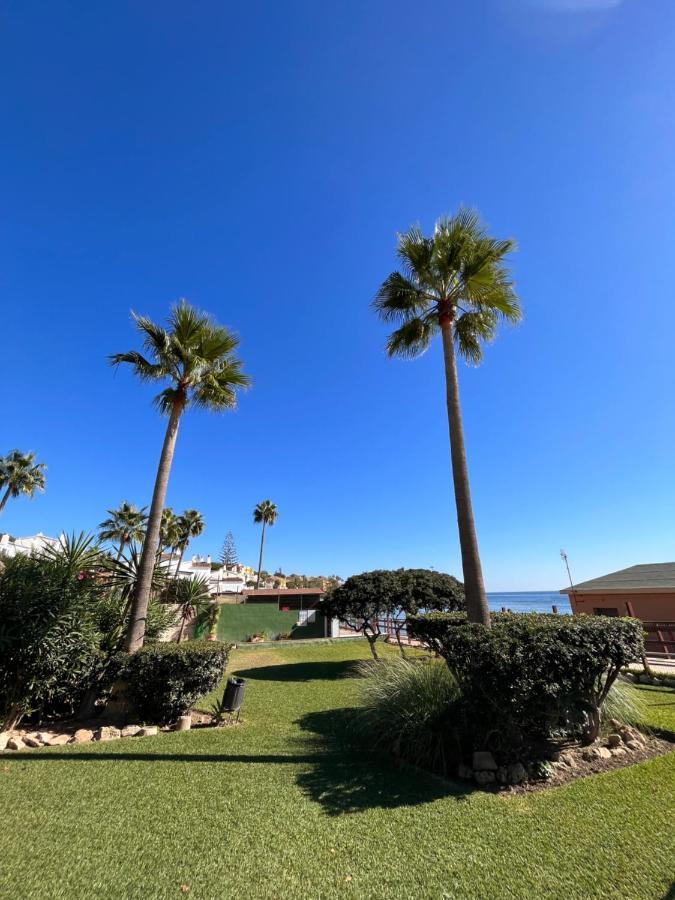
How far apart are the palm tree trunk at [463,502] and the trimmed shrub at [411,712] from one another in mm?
1255

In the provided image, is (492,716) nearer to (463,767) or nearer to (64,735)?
(463,767)

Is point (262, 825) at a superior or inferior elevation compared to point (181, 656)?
inferior

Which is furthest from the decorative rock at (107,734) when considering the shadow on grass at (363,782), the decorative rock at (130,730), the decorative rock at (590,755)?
the decorative rock at (590,755)

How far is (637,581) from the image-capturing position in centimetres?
1616

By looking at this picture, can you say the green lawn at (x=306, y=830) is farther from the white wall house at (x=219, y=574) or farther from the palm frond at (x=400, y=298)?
the white wall house at (x=219, y=574)

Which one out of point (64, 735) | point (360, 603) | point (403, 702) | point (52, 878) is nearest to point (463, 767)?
point (403, 702)

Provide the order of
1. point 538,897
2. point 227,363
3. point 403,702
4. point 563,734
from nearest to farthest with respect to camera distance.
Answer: point 538,897 → point 563,734 → point 403,702 → point 227,363

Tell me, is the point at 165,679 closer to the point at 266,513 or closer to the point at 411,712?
the point at 411,712

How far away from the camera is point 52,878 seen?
279 centimetres

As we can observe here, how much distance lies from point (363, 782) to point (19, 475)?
3359 cm

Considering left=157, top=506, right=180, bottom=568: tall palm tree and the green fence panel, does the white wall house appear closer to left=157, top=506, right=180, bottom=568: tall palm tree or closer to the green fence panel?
left=157, top=506, right=180, bottom=568: tall palm tree

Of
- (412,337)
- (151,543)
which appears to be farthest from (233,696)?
(412,337)

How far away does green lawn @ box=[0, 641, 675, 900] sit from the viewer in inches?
109

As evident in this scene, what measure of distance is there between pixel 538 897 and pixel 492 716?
235 cm
